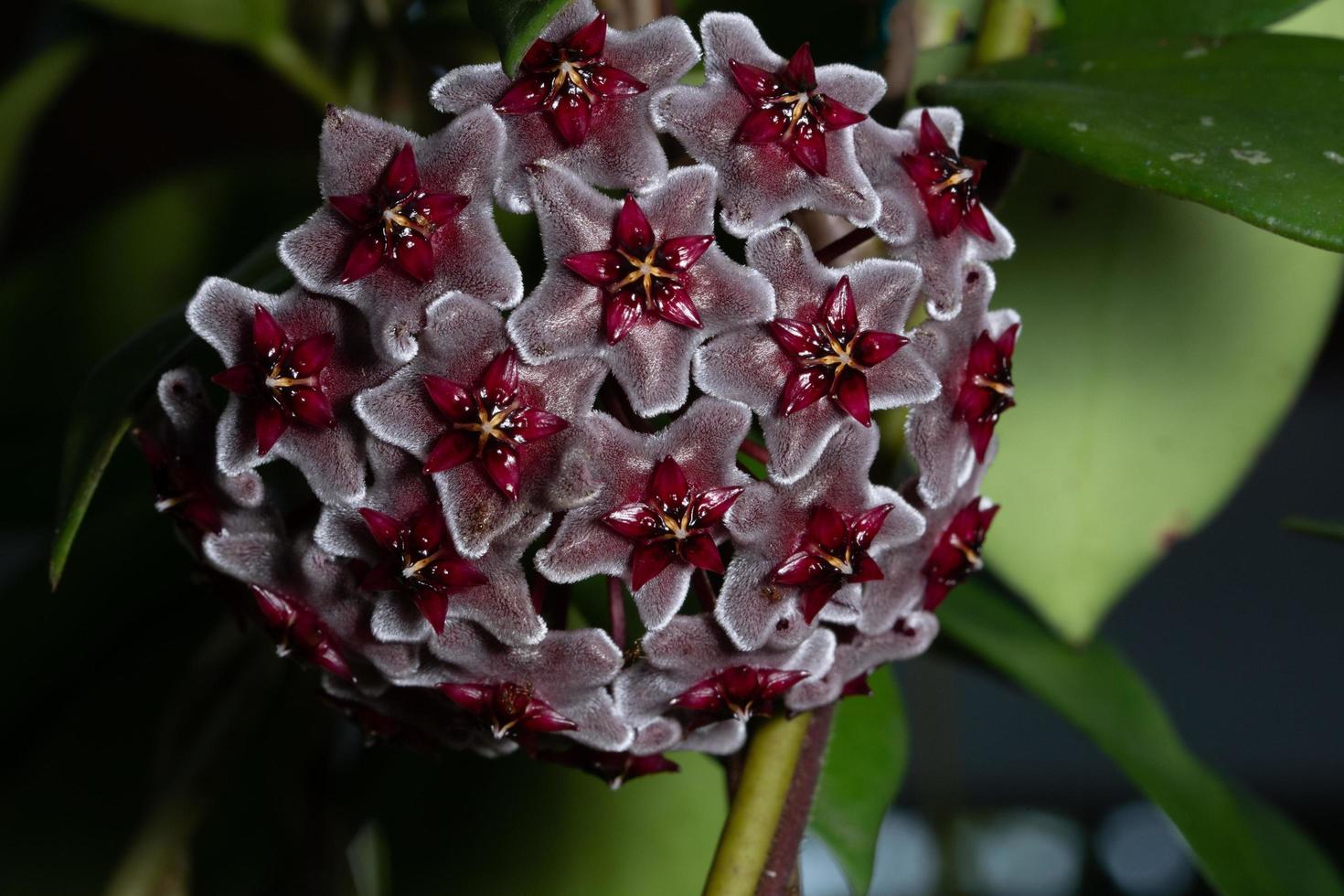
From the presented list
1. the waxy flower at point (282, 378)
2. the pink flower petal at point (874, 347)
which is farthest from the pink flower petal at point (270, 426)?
the pink flower petal at point (874, 347)

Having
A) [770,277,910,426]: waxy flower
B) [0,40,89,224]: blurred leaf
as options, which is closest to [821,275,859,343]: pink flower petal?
[770,277,910,426]: waxy flower

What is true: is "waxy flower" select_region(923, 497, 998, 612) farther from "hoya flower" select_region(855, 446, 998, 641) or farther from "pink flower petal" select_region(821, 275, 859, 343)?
"pink flower petal" select_region(821, 275, 859, 343)

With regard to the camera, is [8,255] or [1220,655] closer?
[8,255]

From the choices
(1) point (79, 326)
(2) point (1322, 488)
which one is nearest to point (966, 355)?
(1) point (79, 326)

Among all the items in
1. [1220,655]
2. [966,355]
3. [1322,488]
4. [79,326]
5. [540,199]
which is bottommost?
[1220,655]

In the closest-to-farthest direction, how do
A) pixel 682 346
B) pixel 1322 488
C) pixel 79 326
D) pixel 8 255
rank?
pixel 682 346, pixel 79 326, pixel 8 255, pixel 1322 488

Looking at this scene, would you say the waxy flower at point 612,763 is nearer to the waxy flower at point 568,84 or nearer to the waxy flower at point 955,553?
the waxy flower at point 955,553

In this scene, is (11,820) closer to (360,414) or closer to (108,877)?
(108,877)
